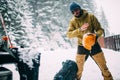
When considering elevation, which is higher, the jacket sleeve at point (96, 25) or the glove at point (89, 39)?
the jacket sleeve at point (96, 25)

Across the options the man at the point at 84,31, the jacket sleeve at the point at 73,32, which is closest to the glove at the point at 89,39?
the man at the point at 84,31

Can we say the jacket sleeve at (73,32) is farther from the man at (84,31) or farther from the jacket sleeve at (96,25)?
the jacket sleeve at (96,25)

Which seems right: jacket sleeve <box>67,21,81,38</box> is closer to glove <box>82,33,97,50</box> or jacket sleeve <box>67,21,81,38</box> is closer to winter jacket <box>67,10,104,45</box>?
winter jacket <box>67,10,104,45</box>

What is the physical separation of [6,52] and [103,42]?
22.5 metres

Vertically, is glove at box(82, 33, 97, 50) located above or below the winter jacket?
below

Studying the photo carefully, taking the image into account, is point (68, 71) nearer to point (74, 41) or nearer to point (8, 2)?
point (8, 2)

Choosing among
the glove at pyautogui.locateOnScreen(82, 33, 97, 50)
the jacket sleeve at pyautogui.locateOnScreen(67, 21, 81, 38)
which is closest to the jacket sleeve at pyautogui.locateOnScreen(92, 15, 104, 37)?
the glove at pyautogui.locateOnScreen(82, 33, 97, 50)

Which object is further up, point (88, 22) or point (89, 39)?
point (88, 22)

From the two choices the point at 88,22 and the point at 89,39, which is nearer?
Answer: the point at 89,39

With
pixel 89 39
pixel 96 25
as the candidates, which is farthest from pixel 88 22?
pixel 89 39

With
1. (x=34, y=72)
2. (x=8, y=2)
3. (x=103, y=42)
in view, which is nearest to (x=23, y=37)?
(x=8, y=2)

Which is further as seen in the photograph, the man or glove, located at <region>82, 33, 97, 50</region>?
the man

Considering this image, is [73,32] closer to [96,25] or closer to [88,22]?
[88,22]

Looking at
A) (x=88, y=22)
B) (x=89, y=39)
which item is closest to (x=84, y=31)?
(x=88, y=22)
